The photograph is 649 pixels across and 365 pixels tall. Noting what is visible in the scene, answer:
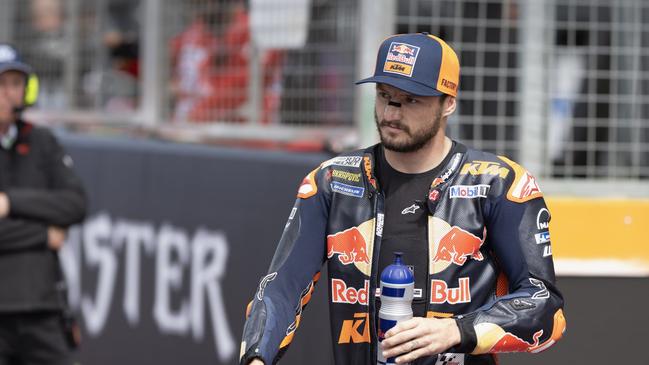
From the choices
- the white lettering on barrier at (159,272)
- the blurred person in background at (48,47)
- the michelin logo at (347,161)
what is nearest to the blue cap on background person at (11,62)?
the white lettering on barrier at (159,272)

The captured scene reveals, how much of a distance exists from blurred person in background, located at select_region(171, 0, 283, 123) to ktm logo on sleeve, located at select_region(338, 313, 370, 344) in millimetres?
3654

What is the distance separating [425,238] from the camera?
3.12 meters

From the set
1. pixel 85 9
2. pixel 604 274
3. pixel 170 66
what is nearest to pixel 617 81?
pixel 604 274

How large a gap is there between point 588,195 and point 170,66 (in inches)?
144

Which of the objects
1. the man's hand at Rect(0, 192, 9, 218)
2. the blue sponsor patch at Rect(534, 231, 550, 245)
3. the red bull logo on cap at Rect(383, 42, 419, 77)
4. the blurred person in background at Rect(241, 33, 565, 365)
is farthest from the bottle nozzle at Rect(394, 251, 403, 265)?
the man's hand at Rect(0, 192, 9, 218)

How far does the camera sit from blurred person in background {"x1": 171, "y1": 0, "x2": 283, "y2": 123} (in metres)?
6.82

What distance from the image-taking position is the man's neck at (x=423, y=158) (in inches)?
125

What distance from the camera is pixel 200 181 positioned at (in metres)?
6.59

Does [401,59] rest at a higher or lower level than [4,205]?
higher

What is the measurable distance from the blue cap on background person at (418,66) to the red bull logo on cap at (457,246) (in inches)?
17.3

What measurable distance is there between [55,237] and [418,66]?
10.8 ft

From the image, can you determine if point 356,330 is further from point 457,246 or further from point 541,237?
point 541,237

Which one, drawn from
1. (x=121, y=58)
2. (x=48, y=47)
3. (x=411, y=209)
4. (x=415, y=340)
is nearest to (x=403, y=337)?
(x=415, y=340)

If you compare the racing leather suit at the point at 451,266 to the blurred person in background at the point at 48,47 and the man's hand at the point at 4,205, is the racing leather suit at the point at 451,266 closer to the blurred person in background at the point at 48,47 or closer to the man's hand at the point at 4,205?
the man's hand at the point at 4,205
